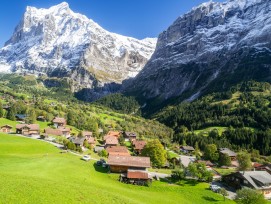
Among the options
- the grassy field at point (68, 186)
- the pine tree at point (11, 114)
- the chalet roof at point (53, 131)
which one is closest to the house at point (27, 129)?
the chalet roof at point (53, 131)

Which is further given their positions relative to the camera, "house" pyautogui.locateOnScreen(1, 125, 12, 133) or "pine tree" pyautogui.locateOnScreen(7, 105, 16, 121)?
"pine tree" pyautogui.locateOnScreen(7, 105, 16, 121)

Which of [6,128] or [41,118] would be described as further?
[41,118]

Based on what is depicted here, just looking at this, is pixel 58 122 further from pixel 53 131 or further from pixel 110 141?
pixel 110 141

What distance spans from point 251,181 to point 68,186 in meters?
56.8

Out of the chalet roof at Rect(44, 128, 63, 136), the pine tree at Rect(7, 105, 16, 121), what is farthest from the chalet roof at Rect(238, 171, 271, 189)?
the pine tree at Rect(7, 105, 16, 121)

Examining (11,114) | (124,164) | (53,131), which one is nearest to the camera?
(124,164)

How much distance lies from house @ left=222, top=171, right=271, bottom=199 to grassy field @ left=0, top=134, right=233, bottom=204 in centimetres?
1116

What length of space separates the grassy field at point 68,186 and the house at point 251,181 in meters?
11.2

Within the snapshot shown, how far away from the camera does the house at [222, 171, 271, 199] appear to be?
281 feet

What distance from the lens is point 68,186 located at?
5484 centimetres

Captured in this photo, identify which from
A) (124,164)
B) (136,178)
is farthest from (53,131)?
(136,178)

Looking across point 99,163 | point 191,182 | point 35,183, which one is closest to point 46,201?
point 35,183

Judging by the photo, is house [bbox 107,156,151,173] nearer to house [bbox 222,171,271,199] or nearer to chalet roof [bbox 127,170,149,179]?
chalet roof [bbox 127,170,149,179]

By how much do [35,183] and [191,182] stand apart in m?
47.7
